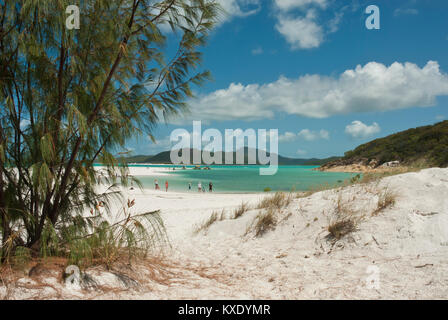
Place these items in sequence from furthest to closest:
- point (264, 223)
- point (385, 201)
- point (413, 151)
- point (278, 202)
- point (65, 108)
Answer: point (413, 151)
point (278, 202)
point (264, 223)
point (385, 201)
point (65, 108)

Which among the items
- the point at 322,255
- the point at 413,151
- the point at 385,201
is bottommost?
the point at 322,255

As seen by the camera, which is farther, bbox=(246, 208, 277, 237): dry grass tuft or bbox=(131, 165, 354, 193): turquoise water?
bbox=(131, 165, 354, 193): turquoise water

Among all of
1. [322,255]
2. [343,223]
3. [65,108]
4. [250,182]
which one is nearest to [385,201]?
[343,223]

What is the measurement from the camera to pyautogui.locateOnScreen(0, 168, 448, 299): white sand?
11.4 feet

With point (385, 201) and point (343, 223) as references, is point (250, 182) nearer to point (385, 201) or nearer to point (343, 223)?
point (385, 201)

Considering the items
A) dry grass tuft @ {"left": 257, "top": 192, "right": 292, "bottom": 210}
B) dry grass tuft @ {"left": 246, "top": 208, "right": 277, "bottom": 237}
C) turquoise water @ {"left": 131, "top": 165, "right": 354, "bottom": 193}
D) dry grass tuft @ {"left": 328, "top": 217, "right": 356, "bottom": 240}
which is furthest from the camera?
turquoise water @ {"left": 131, "top": 165, "right": 354, "bottom": 193}

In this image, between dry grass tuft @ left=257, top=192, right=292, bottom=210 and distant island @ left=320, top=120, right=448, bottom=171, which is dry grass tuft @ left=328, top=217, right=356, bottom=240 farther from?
distant island @ left=320, top=120, right=448, bottom=171

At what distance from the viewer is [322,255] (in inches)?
199

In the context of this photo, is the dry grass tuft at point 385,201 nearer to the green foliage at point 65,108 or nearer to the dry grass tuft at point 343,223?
the dry grass tuft at point 343,223

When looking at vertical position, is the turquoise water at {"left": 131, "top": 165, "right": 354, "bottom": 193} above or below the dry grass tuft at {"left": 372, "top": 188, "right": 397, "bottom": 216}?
below

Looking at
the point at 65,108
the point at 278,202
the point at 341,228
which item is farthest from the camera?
the point at 278,202

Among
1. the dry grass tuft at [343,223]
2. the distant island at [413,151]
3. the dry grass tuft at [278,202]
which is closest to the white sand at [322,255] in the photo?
the dry grass tuft at [343,223]

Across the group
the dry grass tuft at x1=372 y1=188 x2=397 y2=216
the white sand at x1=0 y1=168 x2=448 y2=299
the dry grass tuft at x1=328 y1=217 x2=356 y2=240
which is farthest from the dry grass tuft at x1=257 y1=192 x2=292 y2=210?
the dry grass tuft at x1=372 y1=188 x2=397 y2=216
